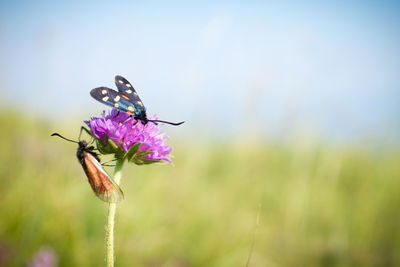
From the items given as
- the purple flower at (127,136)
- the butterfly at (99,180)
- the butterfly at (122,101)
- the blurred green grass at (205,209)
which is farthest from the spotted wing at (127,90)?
the blurred green grass at (205,209)

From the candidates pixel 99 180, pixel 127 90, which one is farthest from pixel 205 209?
pixel 99 180

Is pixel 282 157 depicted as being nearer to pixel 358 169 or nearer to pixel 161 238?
pixel 358 169

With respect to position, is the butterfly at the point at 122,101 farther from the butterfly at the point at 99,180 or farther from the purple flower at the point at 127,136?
the butterfly at the point at 99,180

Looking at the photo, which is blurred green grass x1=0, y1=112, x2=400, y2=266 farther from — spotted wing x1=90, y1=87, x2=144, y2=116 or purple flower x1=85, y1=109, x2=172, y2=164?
spotted wing x1=90, y1=87, x2=144, y2=116

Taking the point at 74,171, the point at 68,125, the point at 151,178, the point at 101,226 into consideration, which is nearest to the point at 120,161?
the point at 101,226

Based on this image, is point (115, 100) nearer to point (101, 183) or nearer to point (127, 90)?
point (127, 90)

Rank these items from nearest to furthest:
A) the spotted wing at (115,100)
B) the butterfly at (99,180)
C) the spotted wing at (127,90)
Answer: the butterfly at (99,180) → the spotted wing at (115,100) → the spotted wing at (127,90)
